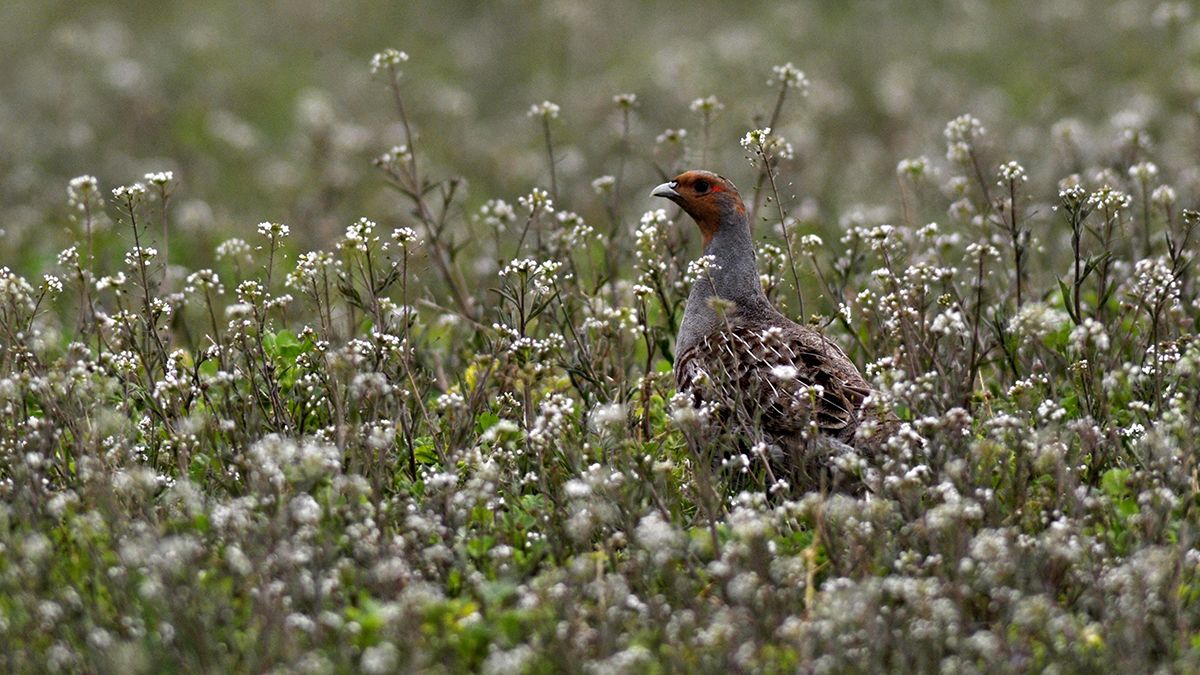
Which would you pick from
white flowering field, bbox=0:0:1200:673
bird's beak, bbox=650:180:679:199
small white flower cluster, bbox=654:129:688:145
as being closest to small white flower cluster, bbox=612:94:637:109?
white flowering field, bbox=0:0:1200:673

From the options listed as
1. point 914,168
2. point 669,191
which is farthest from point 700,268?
point 914,168

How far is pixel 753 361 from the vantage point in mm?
6180

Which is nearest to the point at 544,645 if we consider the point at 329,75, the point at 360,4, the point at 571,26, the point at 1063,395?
the point at 1063,395

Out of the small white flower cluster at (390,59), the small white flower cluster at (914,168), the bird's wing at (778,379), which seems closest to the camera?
the bird's wing at (778,379)

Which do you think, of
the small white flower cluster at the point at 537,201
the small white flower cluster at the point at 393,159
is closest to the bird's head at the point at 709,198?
the small white flower cluster at the point at 537,201

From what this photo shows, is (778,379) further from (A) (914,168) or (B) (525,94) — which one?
(B) (525,94)

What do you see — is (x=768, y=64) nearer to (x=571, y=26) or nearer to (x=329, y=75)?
(x=571, y=26)

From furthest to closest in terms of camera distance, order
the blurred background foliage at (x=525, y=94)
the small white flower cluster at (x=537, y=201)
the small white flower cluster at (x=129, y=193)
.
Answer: the blurred background foliage at (x=525, y=94) < the small white flower cluster at (x=537, y=201) < the small white flower cluster at (x=129, y=193)

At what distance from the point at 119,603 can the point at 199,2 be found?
Answer: 20.7m

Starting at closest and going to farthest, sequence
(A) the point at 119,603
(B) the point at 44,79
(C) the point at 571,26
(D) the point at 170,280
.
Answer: (A) the point at 119,603 < (D) the point at 170,280 < (C) the point at 571,26 < (B) the point at 44,79

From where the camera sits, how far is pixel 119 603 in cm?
450

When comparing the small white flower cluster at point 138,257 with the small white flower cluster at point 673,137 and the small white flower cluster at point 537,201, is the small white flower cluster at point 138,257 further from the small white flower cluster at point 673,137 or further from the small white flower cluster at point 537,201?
the small white flower cluster at point 673,137

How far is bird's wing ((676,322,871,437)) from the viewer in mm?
5895

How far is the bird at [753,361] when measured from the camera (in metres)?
5.78
